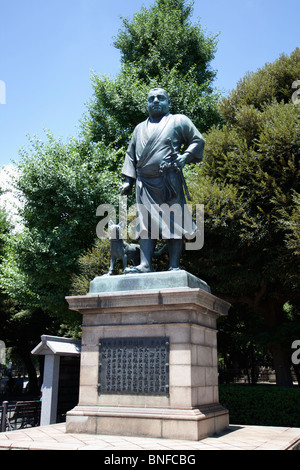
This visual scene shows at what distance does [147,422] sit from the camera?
6.39m

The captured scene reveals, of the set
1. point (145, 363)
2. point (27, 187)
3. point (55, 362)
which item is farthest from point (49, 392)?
point (27, 187)

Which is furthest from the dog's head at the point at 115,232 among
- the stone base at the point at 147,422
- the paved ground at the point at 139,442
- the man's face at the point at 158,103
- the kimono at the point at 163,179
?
the paved ground at the point at 139,442

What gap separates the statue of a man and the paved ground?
2762 mm

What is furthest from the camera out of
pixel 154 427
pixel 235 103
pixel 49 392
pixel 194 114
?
pixel 194 114

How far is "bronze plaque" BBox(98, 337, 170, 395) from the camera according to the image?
6.60 meters

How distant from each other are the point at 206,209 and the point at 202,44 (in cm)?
1391

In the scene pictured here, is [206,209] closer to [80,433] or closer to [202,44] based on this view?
[80,433]

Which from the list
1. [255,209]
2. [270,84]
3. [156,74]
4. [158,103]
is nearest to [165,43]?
[156,74]

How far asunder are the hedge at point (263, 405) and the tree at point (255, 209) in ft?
6.43

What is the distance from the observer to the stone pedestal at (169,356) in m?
6.37

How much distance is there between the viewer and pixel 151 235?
764cm

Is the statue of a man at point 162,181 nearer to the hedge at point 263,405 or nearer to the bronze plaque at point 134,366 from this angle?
the bronze plaque at point 134,366

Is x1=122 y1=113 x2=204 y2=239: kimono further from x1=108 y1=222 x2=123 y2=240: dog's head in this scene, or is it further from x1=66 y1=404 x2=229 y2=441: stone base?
x1=66 y1=404 x2=229 y2=441: stone base

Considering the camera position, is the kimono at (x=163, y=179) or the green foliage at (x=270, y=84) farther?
the green foliage at (x=270, y=84)
